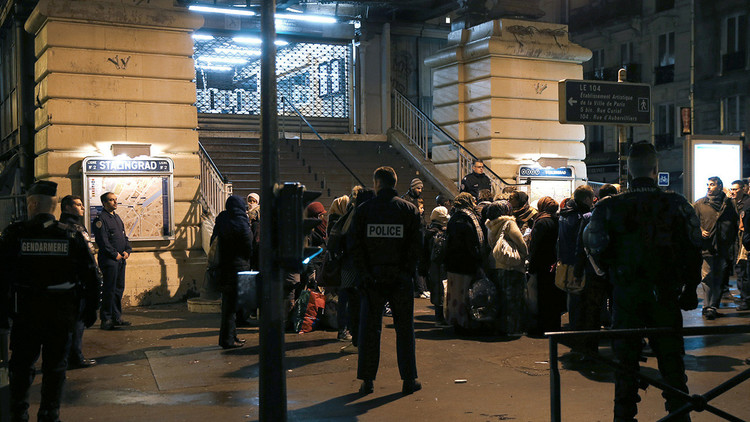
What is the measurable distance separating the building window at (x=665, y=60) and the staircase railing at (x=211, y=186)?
29.3 metres

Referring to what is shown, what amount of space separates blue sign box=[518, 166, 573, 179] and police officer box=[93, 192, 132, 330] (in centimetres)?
888

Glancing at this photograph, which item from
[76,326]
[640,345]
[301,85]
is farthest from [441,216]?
[301,85]

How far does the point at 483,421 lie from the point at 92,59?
992 cm

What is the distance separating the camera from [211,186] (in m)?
14.9

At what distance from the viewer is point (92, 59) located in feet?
43.8

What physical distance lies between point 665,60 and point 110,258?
111 ft

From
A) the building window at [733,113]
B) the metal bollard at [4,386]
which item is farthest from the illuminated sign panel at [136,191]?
the building window at [733,113]

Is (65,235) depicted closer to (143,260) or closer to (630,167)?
(630,167)

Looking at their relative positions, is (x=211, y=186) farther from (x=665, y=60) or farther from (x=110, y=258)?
(x=665, y=60)

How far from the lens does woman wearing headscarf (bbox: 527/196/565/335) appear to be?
9.58 metres

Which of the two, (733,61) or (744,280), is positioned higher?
(733,61)

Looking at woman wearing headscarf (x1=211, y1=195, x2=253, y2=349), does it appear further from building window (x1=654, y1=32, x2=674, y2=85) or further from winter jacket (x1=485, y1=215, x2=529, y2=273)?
building window (x1=654, y1=32, x2=674, y2=85)

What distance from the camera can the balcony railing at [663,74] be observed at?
126 ft

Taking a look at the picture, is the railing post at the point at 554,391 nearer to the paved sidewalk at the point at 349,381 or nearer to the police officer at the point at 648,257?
the police officer at the point at 648,257
